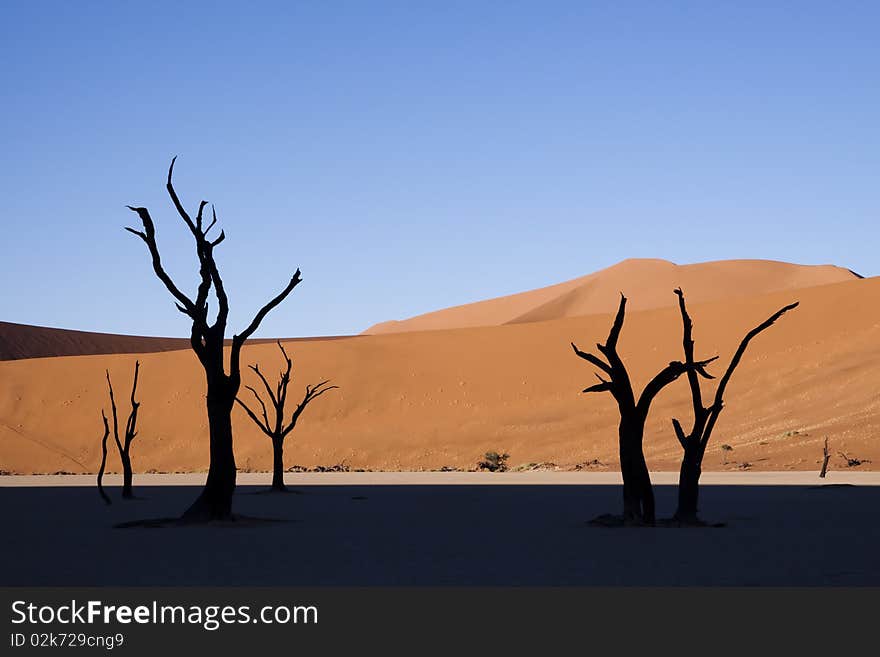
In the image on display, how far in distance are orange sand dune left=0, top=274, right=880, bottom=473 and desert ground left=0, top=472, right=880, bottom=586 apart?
23.6 meters

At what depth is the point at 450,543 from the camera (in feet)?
64.3

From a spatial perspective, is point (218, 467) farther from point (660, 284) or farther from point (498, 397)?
point (660, 284)

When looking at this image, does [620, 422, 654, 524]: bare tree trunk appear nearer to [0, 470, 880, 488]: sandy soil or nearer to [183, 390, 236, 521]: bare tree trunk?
[183, 390, 236, 521]: bare tree trunk

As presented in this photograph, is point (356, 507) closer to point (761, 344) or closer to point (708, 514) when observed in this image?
point (708, 514)

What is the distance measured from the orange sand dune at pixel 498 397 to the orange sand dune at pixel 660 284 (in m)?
74.3

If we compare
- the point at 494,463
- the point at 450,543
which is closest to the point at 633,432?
the point at 450,543

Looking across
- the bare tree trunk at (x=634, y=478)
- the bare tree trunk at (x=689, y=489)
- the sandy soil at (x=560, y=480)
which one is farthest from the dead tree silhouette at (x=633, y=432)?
the sandy soil at (x=560, y=480)

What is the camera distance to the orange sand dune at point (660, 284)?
170 m

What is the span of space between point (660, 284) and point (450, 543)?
16060 centimetres

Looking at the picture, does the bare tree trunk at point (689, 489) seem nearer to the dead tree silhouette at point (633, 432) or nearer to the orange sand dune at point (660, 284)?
the dead tree silhouette at point (633, 432)

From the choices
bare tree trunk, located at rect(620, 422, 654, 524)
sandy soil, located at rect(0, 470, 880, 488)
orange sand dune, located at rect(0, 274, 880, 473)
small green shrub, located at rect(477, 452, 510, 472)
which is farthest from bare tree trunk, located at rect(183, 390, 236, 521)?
small green shrub, located at rect(477, 452, 510, 472)

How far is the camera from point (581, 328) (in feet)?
309

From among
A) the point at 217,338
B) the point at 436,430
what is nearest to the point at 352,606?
the point at 217,338

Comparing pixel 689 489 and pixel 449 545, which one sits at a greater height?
pixel 689 489
